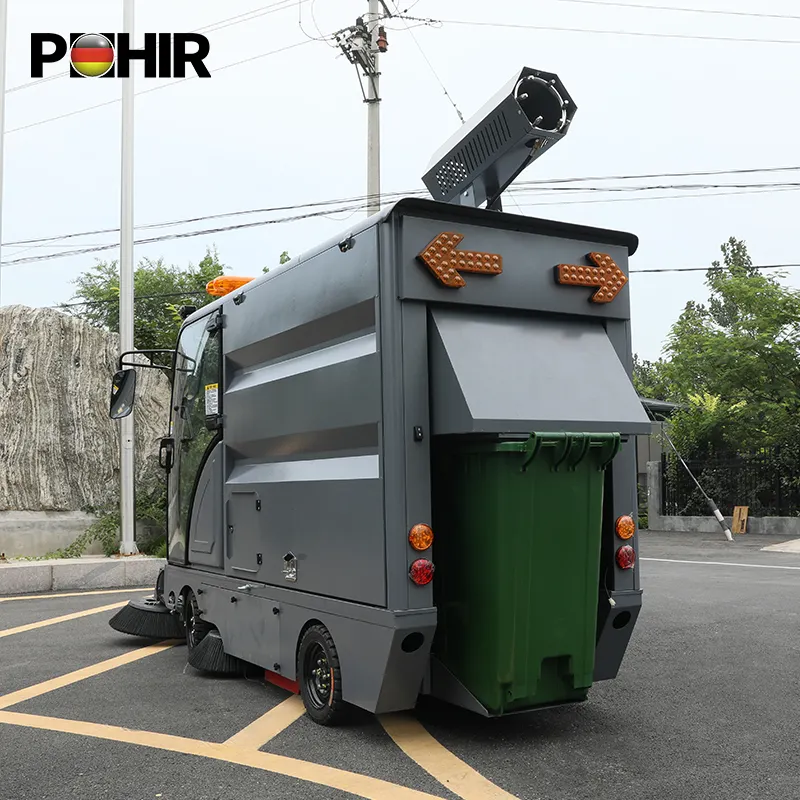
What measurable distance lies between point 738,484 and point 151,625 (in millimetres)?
15599

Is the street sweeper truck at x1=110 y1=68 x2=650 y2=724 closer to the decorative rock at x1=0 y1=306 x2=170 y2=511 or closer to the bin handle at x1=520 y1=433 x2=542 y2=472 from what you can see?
the bin handle at x1=520 y1=433 x2=542 y2=472

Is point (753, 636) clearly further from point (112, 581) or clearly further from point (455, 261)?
point (112, 581)

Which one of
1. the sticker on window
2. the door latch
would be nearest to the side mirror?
the sticker on window

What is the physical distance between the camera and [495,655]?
4461 mm

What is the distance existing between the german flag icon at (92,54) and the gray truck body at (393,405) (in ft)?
35.0

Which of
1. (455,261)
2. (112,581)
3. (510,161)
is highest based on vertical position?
(510,161)

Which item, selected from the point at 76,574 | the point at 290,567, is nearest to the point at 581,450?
the point at 290,567

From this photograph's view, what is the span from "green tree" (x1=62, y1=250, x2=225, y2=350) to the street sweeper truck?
14215 mm

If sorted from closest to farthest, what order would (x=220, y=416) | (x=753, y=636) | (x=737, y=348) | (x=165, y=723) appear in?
(x=165, y=723), (x=220, y=416), (x=753, y=636), (x=737, y=348)

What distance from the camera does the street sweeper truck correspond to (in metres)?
4.48

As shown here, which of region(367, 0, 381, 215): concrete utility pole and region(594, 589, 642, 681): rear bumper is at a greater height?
region(367, 0, 381, 215): concrete utility pole

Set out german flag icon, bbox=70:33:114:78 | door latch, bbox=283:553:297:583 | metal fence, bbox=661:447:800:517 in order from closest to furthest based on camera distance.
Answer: door latch, bbox=283:553:297:583, german flag icon, bbox=70:33:114:78, metal fence, bbox=661:447:800:517

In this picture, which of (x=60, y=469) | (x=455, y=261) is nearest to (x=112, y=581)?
(x=60, y=469)

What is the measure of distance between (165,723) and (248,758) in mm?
881
